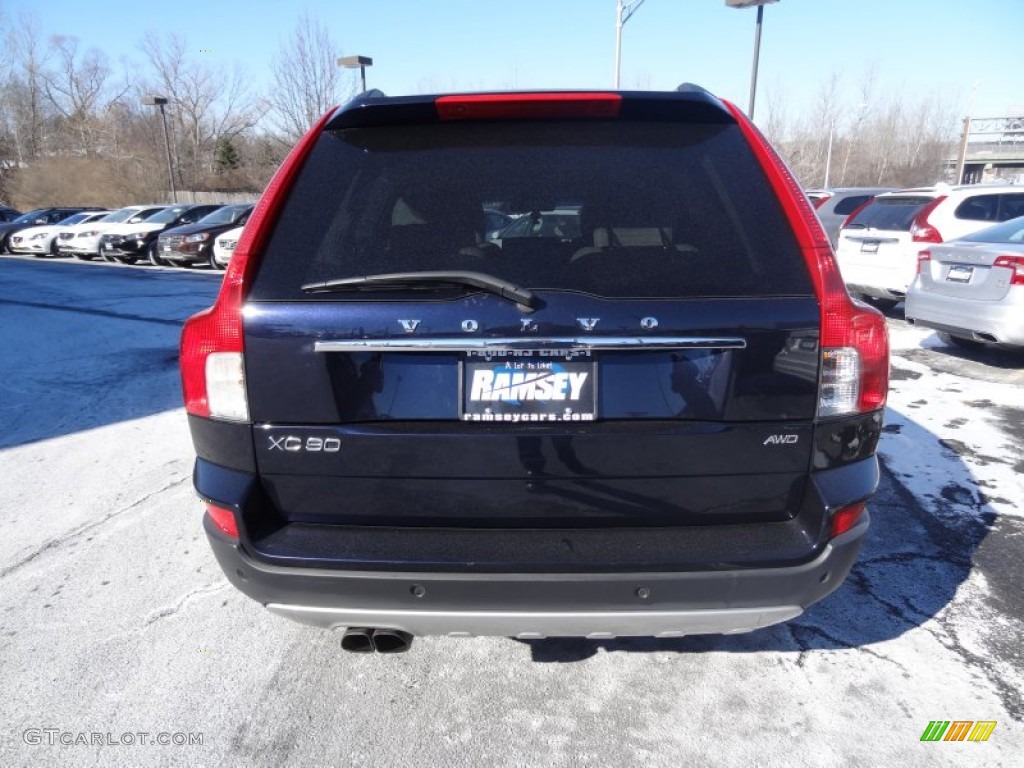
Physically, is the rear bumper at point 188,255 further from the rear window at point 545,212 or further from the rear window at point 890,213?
the rear window at point 545,212

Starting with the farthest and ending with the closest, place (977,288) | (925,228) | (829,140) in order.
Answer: (829,140) < (925,228) < (977,288)

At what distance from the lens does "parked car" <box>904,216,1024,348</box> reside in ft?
20.1

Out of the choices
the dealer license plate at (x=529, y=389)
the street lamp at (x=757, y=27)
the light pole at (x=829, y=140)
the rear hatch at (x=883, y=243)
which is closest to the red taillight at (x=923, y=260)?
the rear hatch at (x=883, y=243)

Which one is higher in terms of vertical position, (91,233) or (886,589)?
(91,233)

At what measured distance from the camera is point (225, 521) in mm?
1991

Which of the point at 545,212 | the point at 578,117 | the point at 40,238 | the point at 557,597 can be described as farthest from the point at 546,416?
the point at 40,238

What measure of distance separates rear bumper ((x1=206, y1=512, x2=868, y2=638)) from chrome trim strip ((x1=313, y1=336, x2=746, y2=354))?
2.02ft

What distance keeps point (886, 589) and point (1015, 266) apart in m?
4.68

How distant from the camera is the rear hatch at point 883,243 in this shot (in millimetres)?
9006

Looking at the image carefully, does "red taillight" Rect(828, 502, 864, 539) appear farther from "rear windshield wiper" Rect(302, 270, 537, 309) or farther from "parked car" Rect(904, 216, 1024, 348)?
"parked car" Rect(904, 216, 1024, 348)

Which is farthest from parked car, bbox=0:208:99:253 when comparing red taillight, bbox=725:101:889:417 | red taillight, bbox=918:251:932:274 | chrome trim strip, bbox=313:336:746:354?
red taillight, bbox=725:101:889:417

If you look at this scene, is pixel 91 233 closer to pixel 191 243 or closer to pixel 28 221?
pixel 191 243

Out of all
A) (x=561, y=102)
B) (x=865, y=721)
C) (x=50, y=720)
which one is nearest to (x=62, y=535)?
(x=50, y=720)

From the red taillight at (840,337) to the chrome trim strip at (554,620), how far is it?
2.02ft
